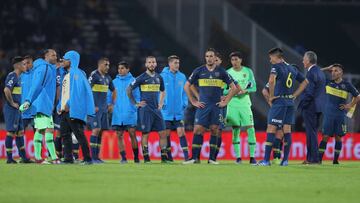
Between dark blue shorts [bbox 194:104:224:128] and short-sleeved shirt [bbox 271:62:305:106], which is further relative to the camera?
dark blue shorts [bbox 194:104:224:128]

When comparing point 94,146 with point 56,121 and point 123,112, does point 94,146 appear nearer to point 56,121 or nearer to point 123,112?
point 56,121

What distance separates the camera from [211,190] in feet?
45.5

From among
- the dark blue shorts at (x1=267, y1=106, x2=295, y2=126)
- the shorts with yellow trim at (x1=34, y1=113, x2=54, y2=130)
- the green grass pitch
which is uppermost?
the dark blue shorts at (x1=267, y1=106, x2=295, y2=126)

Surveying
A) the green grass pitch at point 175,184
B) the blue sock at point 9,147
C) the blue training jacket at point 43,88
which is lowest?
the green grass pitch at point 175,184

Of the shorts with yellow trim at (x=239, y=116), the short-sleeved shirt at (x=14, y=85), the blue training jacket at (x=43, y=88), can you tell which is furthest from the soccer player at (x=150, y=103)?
the short-sleeved shirt at (x=14, y=85)

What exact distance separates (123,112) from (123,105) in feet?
0.66

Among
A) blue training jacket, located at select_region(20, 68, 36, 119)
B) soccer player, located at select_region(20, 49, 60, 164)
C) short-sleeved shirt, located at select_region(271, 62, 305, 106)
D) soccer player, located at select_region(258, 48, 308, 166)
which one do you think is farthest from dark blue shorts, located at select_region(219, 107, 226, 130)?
blue training jacket, located at select_region(20, 68, 36, 119)

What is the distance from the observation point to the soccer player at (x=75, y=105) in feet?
62.1

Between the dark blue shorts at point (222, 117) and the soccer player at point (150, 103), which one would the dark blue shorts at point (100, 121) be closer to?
the soccer player at point (150, 103)

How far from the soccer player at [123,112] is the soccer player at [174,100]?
33.0 inches

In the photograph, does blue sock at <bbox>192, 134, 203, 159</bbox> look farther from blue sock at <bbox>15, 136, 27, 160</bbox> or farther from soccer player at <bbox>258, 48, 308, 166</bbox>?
blue sock at <bbox>15, 136, 27, 160</bbox>

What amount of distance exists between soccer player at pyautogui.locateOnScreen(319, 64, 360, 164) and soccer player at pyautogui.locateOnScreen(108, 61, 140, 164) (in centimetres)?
453

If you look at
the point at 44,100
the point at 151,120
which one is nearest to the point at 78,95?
the point at 44,100

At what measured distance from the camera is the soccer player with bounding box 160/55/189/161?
76.6 feet
